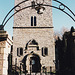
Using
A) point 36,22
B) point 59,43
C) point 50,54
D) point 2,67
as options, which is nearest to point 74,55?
point 2,67

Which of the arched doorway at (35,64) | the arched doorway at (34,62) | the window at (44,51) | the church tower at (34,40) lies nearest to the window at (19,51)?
the church tower at (34,40)

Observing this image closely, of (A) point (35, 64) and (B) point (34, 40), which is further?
(B) point (34, 40)

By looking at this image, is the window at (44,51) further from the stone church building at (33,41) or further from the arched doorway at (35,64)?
the arched doorway at (35,64)

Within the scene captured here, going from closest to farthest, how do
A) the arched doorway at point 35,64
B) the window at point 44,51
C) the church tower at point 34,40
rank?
the arched doorway at point 35,64 < the church tower at point 34,40 < the window at point 44,51

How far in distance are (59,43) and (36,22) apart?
10.4 metres

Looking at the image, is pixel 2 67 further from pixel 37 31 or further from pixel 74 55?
pixel 37 31

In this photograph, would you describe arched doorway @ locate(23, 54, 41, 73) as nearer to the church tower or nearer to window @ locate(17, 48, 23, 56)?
the church tower

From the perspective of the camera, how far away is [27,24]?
22734 mm

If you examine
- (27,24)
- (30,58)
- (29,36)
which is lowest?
(30,58)

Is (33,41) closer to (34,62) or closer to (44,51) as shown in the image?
(44,51)

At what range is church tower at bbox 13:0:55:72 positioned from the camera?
21.2m

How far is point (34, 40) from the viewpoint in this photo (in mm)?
21984

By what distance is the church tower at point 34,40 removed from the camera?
2123 centimetres

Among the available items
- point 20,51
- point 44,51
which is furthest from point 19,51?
point 44,51
